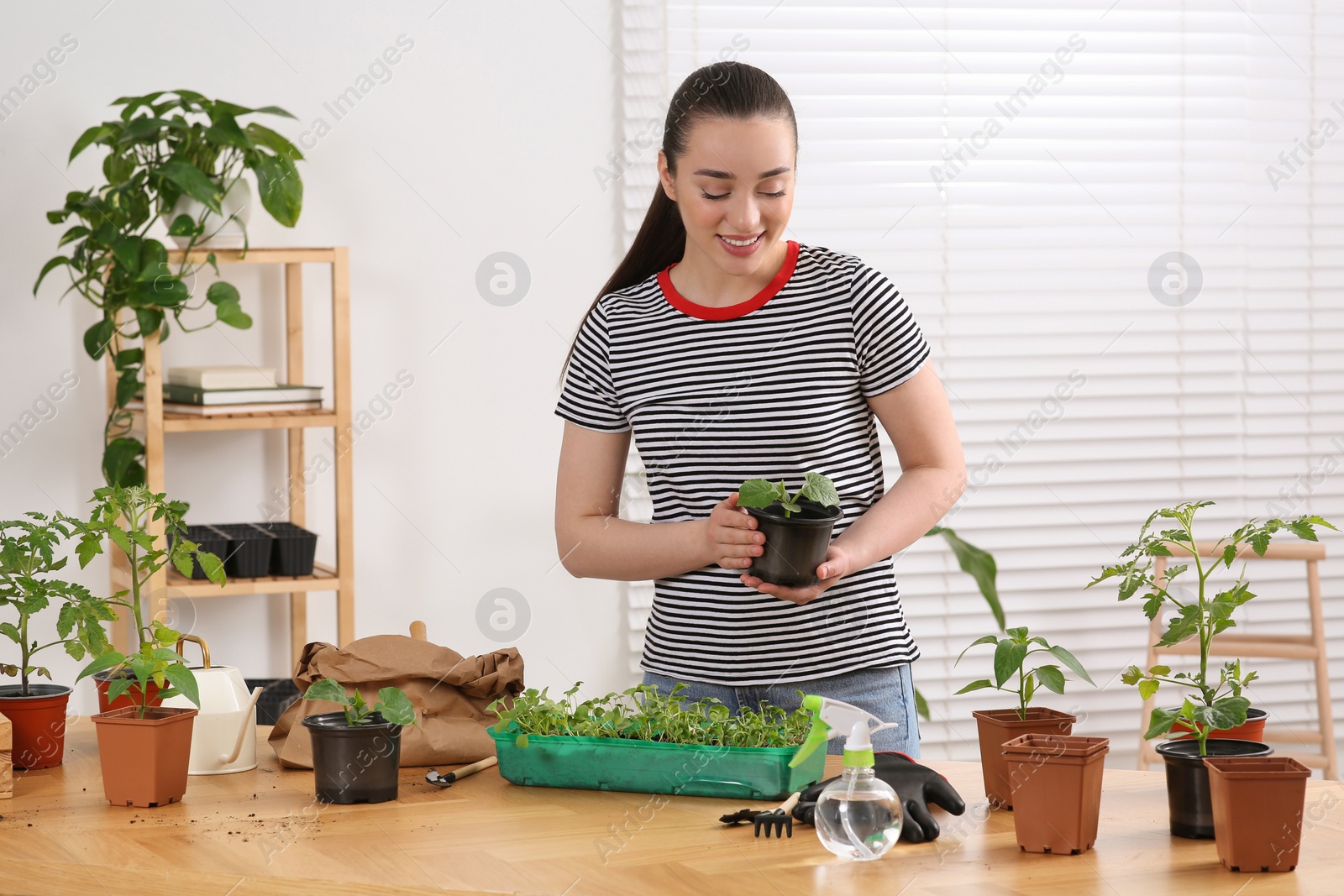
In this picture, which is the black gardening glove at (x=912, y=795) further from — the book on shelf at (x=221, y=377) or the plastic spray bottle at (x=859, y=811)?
the book on shelf at (x=221, y=377)

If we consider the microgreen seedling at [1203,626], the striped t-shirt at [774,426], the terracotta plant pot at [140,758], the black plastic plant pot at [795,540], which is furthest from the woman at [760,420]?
the terracotta plant pot at [140,758]

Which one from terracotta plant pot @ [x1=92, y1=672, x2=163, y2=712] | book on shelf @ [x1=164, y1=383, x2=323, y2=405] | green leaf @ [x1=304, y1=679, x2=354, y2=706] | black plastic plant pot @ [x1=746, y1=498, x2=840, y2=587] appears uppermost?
book on shelf @ [x1=164, y1=383, x2=323, y2=405]

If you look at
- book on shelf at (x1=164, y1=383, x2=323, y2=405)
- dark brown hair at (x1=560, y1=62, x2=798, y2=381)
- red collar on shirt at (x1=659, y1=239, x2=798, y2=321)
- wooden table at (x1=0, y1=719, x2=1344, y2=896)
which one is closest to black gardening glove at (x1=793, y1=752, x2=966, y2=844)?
wooden table at (x1=0, y1=719, x2=1344, y2=896)

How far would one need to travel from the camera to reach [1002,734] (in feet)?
4.51

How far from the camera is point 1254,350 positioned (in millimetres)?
3582

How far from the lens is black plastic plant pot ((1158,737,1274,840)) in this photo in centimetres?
125

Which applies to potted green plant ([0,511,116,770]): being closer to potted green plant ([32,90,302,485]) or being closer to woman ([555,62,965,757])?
woman ([555,62,965,757])

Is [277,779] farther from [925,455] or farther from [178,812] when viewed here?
[925,455]

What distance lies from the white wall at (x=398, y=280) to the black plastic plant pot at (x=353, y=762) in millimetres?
1784

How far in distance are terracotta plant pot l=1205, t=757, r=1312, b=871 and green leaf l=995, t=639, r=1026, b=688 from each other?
237mm

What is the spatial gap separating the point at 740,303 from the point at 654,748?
24.5 inches

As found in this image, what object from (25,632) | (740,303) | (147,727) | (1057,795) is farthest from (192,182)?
(1057,795)

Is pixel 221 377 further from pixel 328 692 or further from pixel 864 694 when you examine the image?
pixel 864 694

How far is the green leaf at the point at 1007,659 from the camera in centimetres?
135
